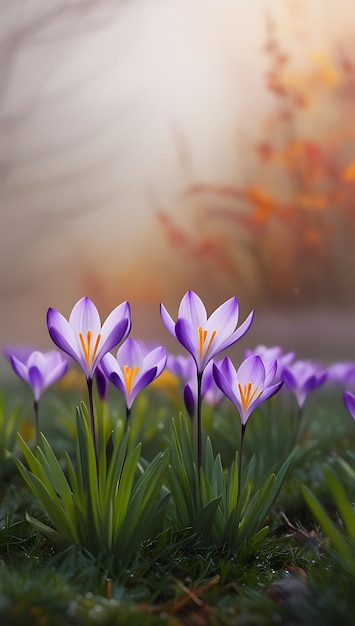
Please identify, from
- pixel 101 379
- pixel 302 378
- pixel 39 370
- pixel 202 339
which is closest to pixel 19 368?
pixel 39 370

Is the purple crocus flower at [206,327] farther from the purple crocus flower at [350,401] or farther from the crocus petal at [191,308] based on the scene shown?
the purple crocus flower at [350,401]

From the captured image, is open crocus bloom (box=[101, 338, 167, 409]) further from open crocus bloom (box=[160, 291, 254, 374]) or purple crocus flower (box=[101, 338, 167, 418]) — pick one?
open crocus bloom (box=[160, 291, 254, 374])

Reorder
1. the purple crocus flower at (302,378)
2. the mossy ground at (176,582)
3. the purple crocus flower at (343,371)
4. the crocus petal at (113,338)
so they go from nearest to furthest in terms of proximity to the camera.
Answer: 1. the mossy ground at (176,582)
2. the crocus petal at (113,338)
3. the purple crocus flower at (302,378)
4. the purple crocus flower at (343,371)

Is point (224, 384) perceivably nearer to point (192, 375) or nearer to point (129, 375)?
point (129, 375)

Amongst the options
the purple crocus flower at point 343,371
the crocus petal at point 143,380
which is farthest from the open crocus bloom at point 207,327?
the purple crocus flower at point 343,371

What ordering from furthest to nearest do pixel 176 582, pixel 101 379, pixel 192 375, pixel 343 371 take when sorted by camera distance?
1. pixel 343 371
2. pixel 192 375
3. pixel 101 379
4. pixel 176 582

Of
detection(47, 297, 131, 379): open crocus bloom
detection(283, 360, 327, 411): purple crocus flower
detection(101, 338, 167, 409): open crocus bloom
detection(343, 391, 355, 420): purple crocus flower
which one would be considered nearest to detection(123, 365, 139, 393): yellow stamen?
detection(101, 338, 167, 409): open crocus bloom
